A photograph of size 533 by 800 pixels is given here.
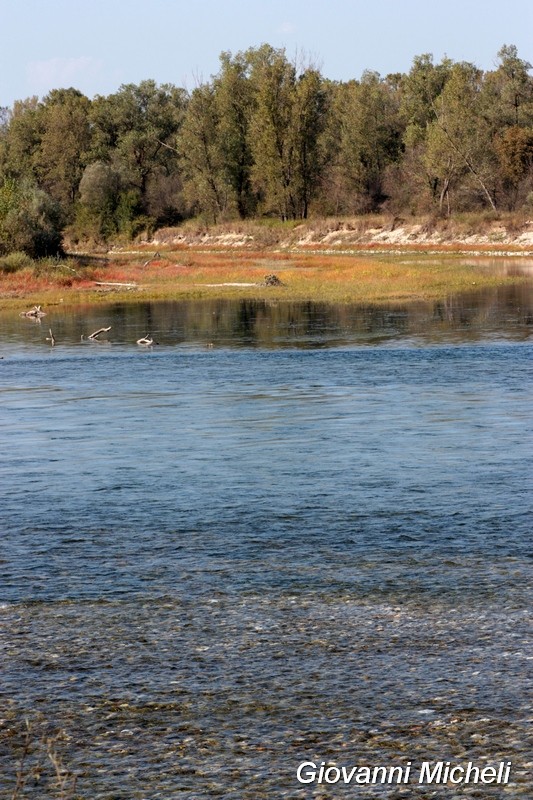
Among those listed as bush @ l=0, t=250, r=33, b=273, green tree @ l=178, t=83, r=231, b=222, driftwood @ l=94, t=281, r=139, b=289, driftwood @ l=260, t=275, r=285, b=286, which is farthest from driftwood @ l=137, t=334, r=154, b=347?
green tree @ l=178, t=83, r=231, b=222

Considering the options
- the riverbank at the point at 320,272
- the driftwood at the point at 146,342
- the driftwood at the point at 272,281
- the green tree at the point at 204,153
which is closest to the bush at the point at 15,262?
the riverbank at the point at 320,272

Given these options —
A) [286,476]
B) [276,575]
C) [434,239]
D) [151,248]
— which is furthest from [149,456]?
[151,248]

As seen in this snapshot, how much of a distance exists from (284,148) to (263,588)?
12213cm

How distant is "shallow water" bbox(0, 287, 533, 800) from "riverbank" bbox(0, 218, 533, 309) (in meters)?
35.6

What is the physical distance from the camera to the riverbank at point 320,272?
63.5 m

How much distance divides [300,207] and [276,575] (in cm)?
12428

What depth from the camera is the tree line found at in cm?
11856

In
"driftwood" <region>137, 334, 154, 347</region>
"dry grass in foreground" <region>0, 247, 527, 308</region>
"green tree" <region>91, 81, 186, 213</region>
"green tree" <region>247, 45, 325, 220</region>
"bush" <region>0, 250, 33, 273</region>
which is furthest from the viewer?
"green tree" <region>91, 81, 186, 213</region>

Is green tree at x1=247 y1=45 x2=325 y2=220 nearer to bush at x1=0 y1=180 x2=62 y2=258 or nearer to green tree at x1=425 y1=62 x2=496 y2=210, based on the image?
green tree at x1=425 y1=62 x2=496 y2=210

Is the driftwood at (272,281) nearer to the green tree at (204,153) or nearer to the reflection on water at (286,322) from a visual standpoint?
the reflection on water at (286,322)

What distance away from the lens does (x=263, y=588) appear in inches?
496

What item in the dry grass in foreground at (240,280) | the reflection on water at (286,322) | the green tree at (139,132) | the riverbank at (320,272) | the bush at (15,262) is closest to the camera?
the reflection on water at (286,322)

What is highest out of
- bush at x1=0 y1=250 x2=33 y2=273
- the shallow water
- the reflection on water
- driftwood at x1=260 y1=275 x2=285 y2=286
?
bush at x1=0 y1=250 x2=33 y2=273

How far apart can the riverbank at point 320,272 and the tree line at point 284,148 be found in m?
8.21
